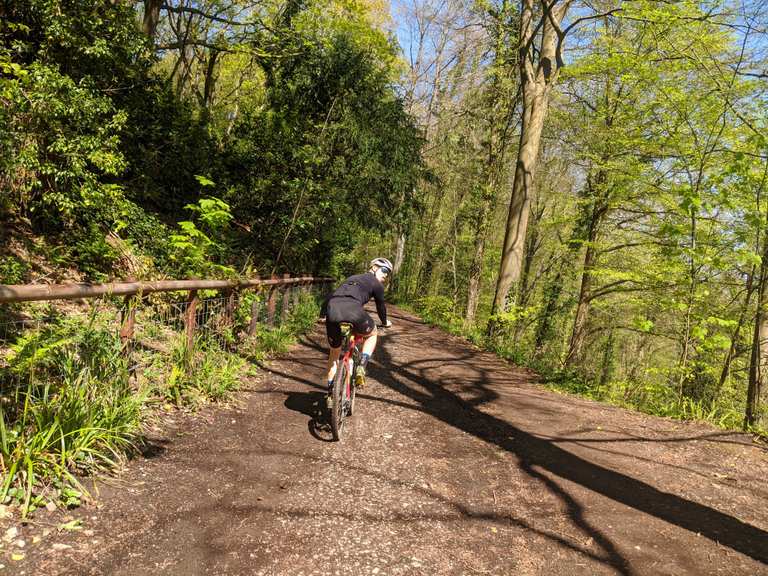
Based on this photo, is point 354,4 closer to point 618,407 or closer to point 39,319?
point 618,407

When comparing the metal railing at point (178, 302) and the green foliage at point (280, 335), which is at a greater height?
the metal railing at point (178, 302)

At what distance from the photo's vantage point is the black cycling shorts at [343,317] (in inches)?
195

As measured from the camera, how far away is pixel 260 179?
11.2 metres

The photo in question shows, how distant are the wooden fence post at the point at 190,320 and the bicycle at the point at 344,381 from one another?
1.75 meters

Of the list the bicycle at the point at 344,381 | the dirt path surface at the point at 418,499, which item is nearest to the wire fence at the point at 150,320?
the dirt path surface at the point at 418,499

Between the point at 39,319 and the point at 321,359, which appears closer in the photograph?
the point at 39,319

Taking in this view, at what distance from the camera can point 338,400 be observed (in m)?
4.77

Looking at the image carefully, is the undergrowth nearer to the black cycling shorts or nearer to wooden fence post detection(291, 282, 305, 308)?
the black cycling shorts

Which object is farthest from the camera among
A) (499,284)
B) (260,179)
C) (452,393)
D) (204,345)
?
(499,284)

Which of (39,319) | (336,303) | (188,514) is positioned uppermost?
(336,303)

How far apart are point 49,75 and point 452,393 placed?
7.22 metres

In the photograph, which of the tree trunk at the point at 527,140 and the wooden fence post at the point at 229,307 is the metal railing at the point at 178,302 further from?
the tree trunk at the point at 527,140

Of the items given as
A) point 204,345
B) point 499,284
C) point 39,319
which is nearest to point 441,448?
point 204,345

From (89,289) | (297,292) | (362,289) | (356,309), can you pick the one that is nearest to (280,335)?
(297,292)
